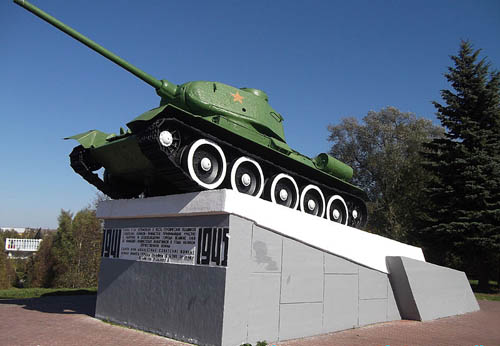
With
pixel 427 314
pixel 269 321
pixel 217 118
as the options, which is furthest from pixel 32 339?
→ pixel 427 314

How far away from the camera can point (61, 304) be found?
11.9 m

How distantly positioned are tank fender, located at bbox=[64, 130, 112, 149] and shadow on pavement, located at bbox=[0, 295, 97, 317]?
4.40 m

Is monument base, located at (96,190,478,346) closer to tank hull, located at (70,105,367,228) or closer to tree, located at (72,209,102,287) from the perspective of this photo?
tank hull, located at (70,105,367,228)

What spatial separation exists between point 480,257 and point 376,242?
1224cm

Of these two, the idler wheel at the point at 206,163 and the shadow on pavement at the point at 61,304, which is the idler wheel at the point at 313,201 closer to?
the idler wheel at the point at 206,163

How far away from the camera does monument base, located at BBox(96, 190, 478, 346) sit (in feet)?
24.4

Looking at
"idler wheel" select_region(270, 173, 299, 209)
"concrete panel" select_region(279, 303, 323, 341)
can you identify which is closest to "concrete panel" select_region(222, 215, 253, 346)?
"concrete panel" select_region(279, 303, 323, 341)

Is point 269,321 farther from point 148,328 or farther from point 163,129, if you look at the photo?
point 163,129

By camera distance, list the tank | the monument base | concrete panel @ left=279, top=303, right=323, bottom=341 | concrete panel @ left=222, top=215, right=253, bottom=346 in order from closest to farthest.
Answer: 1. concrete panel @ left=222, top=215, right=253, bottom=346
2. the monument base
3. concrete panel @ left=279, top=303, right=323, bottom=341
4. the tank

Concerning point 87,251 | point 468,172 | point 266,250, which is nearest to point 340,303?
point 266,250

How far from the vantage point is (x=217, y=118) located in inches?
392

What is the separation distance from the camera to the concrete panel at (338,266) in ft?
30.8

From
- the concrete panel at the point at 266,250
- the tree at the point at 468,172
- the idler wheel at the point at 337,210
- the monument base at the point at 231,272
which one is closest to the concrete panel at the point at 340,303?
the monument base at the point at 231,272

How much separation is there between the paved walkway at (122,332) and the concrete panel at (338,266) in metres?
1.37
